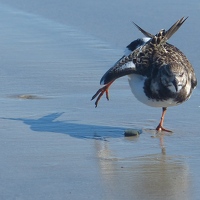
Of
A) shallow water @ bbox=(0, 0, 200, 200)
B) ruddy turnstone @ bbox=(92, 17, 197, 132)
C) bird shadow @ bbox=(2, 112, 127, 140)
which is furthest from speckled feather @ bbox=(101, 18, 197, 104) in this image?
bird shadow @ bbox=(2, 112, 127, 140)

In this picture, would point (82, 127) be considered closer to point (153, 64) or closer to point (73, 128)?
point (73, 128)

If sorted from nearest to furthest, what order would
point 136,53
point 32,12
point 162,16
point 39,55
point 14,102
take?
point 136,53 < point 14,102 < point 39,55 < point 162,16 < point 32,12

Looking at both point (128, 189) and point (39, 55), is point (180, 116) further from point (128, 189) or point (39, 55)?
point (39, 55)

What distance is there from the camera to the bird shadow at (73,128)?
5938 millimetres

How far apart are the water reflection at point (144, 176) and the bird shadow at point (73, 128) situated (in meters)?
0.33

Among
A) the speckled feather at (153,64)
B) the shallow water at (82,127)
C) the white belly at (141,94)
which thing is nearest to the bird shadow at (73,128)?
the shallow water at (82,127)

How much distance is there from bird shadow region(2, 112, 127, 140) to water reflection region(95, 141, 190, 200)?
332mm

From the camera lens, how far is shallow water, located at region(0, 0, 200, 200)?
4.78 metres

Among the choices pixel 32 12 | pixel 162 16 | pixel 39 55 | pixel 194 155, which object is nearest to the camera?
pixel 194 155

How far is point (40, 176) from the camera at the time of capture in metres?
4.90

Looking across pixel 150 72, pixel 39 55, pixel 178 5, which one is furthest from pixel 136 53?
pixel 178 5

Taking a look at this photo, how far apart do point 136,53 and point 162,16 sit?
409cm

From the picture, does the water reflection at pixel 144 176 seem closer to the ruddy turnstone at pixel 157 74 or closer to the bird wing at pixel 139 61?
the ruddy turnstone at pixel 157 74

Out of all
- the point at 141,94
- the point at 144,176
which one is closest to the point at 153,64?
the point at 141,94
